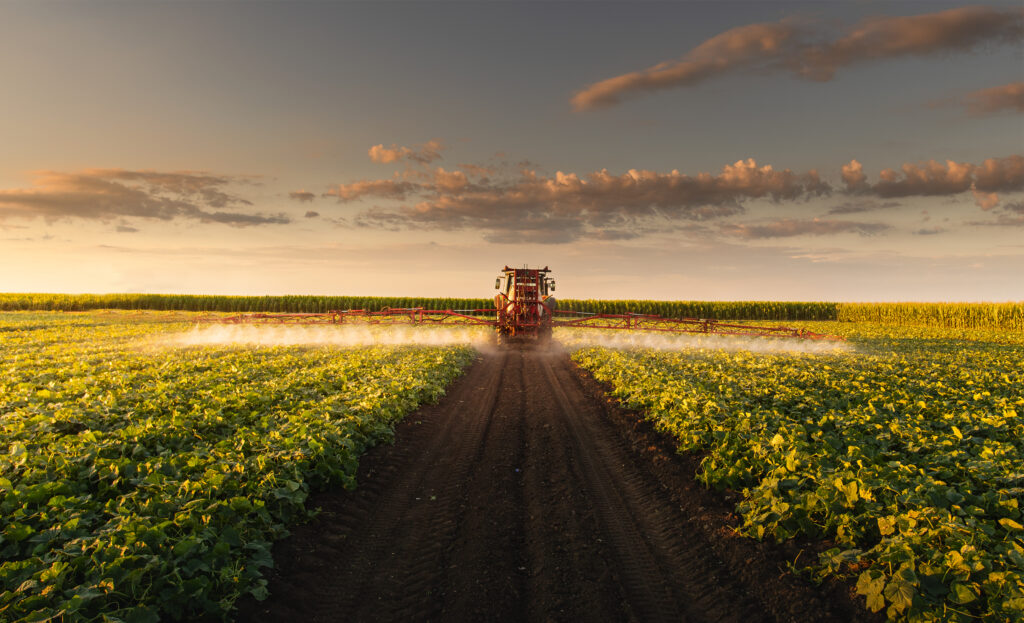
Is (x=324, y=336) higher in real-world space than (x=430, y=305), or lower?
lower

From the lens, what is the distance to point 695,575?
550cm

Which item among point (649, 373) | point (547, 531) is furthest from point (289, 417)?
point (649, 373)

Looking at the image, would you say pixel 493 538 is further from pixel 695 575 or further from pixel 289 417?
pixel 289 417

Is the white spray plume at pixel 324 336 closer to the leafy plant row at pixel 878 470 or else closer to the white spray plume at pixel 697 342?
the white spray plume at pixel 697 342

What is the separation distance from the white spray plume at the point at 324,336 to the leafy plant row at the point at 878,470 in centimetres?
1323

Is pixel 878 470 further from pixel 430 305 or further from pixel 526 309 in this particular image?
pixel 430 305

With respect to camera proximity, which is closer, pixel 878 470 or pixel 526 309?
pixel 878 470

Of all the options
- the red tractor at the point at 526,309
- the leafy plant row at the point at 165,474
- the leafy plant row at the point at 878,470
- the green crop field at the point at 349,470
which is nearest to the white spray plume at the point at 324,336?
the red tractor at the point at 526,309

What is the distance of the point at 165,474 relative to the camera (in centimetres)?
661

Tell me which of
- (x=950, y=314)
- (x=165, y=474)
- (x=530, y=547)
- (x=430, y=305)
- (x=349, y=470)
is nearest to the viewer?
(x=530, y=547)

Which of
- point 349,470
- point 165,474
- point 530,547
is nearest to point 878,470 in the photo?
point 530,547

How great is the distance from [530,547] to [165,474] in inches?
182

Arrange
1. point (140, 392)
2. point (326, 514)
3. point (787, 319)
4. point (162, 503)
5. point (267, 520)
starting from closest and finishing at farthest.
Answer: point (162, 503) → point (267, 520) → point (326, 514) → point (140, 392) → point (787, 319)

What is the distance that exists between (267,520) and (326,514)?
0.93 m
